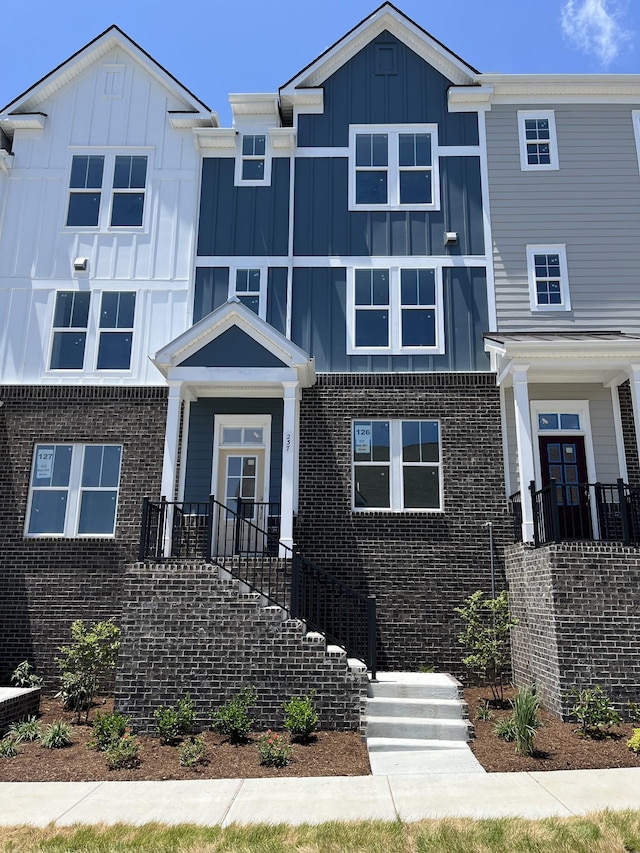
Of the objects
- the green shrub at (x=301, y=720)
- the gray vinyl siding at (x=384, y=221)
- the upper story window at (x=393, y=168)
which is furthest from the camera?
the upper story window at (x=393, y=168)

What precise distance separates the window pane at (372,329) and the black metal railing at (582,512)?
4009mm

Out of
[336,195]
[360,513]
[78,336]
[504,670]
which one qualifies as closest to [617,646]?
[504,670]

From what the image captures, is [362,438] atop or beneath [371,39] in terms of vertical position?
beneath

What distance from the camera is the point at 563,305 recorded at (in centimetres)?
1386

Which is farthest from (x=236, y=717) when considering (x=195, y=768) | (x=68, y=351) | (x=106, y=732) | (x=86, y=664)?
(x=68, y=351)

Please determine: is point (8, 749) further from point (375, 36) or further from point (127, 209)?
point (375, 36)

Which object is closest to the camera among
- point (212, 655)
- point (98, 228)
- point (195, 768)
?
point (195, 768)

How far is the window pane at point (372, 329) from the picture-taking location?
13784mm

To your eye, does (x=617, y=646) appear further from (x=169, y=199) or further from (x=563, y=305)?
(x=169, y=199)

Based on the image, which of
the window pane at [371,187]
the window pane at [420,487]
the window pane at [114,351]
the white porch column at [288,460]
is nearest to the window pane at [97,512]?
the window pane at [114,351]

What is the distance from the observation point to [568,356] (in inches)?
477

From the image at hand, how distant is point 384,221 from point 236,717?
10.1m

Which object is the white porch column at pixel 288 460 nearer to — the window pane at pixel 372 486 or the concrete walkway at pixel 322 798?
the window pane at pixel 372 486

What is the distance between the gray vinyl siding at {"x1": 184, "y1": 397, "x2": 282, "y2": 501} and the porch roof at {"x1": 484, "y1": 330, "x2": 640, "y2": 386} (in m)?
4.40
